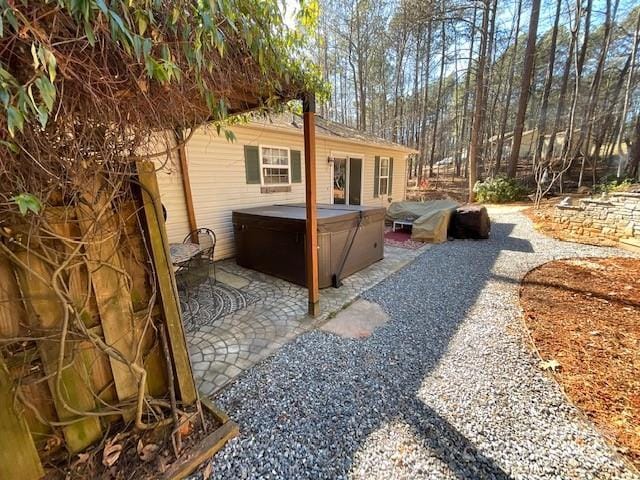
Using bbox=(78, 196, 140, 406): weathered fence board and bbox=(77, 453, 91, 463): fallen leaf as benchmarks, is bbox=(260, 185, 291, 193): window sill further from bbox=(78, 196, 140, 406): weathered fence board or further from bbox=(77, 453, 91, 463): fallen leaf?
bbox=(77, 453, 91, 463): fallen leaf

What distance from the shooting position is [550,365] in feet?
7.98

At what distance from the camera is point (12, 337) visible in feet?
4.18

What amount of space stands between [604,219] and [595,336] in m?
5.55

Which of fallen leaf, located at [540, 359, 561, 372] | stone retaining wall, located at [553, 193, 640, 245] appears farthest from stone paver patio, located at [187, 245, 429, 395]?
stone retaining wall, located at [553, 193, 640, 245]

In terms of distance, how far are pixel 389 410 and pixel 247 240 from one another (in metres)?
3.62

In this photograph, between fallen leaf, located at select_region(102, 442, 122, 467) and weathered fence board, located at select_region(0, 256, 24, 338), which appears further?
fallen leaf, located at select_region(102, 442, 122, 467)

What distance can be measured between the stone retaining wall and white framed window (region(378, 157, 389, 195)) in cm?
519

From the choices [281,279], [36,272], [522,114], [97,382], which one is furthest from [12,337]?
[522,114]

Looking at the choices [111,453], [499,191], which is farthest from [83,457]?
[499,191]

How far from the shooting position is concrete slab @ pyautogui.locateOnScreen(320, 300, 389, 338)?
301 cm

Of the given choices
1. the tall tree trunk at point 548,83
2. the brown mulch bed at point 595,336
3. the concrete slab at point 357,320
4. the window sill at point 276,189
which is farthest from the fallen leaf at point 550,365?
the tall tree trunk at point 548,83

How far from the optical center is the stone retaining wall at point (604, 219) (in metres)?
6.02

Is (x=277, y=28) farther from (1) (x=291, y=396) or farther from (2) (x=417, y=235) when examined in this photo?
(2) (x=417, y=235)

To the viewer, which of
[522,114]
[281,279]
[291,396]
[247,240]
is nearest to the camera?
[291,396]
